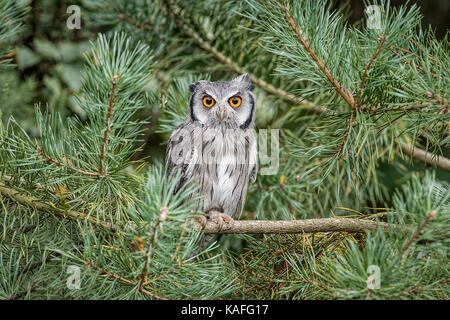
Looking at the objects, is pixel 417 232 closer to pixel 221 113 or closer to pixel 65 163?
pixel 65 163

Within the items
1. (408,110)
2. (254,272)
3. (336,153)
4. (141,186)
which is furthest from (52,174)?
(408,110)

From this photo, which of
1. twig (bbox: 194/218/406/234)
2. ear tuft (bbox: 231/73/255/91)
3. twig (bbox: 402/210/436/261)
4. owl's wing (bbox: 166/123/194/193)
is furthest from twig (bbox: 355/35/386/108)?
owl's wing (bbox: 166/123/194/193)

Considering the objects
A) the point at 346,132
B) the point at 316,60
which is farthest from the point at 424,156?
the point at 316,60

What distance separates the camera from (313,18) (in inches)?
42.5

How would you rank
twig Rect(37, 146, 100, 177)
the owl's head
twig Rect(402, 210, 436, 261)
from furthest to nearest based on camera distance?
the owl's head, twig Rect(37, 146, 100, 177), twig Rect(402, 210, 436, 261)

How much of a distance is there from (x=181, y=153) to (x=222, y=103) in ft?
0.74

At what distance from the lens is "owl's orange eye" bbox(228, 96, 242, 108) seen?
1520mm

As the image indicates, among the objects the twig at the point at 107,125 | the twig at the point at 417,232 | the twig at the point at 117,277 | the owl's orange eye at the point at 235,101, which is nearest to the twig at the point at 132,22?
the owl's orange eye at the point at 235,101

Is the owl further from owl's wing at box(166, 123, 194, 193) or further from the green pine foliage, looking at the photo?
the green pine foliage

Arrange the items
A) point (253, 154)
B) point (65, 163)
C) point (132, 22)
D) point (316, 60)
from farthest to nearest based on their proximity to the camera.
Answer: point (132, 22) < point (253, 154) < point (316, 60) < point (65, 163)

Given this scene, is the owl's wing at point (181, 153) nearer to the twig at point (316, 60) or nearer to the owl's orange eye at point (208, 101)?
the owl's orange eye at point (208, 101)

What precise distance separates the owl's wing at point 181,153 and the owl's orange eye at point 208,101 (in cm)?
11

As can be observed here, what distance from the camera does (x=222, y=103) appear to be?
1.50 meters
